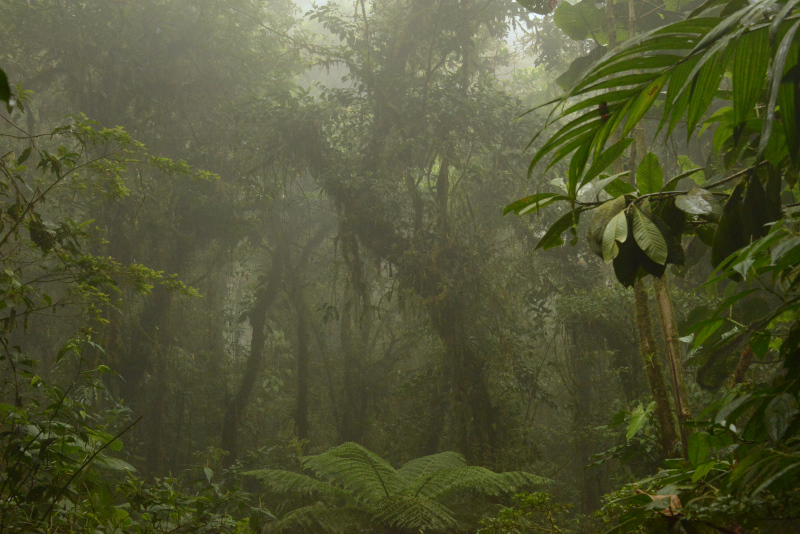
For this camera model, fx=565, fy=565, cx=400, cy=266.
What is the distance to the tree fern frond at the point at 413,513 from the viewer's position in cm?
296

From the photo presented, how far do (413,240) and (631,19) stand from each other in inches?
132

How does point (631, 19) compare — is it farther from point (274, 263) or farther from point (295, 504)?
point (274, 263)

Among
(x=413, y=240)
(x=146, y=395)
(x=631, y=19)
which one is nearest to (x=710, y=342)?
(x=631, y=19)

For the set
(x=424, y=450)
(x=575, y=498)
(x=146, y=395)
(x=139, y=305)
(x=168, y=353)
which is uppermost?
(x=139, y=305)

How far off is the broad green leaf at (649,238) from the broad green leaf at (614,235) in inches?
1.2

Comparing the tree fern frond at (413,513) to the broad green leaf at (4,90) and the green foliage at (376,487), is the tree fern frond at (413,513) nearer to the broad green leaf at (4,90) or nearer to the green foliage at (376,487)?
the green foliage at (376,487)

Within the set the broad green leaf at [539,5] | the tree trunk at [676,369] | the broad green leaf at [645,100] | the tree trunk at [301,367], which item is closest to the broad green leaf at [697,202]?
the broad green leaf at [645,100]

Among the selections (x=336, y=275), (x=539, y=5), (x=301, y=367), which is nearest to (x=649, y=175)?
(x=539, y=5)

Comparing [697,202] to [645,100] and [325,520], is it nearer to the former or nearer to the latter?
[645,100]

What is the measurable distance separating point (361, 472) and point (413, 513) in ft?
1.63

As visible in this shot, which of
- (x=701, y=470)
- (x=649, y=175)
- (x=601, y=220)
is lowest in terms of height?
(x=701, y=470)

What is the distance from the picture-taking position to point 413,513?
3018 millimetres

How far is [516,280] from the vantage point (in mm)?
5852

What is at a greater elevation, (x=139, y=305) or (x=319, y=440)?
(x=139, y=305)
